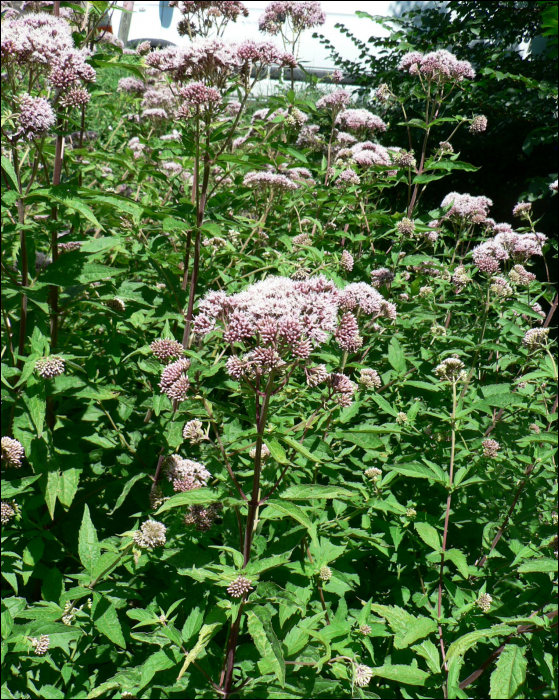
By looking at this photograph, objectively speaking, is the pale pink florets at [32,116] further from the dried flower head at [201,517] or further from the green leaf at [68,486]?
the dried flower head at [201,517]

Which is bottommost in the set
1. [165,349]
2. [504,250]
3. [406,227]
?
[165,349]

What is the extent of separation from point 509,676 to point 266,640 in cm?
84

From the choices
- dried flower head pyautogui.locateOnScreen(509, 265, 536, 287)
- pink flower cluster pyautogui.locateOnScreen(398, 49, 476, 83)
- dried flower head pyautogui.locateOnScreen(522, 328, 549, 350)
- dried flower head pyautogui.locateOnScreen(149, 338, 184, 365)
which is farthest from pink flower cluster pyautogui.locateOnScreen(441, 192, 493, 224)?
dried flower head pyautogui.locateOnScreen(149, 338, 184, 365)

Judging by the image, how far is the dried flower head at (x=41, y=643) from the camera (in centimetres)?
224

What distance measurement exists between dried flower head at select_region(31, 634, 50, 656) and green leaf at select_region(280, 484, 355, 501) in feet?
3.81

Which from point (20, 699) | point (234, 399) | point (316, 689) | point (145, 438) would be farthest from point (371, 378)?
point (20, 699)

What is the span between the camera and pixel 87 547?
7.74 feet

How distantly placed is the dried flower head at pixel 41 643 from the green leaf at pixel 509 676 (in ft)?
5.52

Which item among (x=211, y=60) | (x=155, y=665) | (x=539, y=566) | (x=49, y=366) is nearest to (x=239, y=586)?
(x=155, y=665)

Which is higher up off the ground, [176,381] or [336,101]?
[336,101]

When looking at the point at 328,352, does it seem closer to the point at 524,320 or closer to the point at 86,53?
the point at 86,53

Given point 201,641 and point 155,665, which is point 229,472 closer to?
point 201,641

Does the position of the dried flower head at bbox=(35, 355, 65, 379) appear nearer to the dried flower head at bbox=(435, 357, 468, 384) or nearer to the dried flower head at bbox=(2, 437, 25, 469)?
the dried flower head at bbox=(2, 437, 25, 469)

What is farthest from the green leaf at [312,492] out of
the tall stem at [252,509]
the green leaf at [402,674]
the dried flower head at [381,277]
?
the dried flower head at [381,277]
